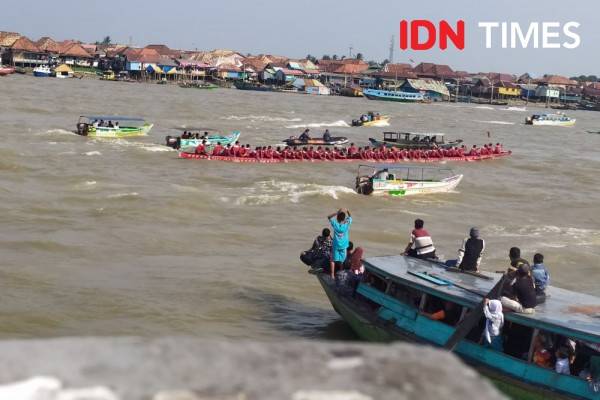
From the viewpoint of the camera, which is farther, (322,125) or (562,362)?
(322,125)

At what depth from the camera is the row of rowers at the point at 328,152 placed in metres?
31.5

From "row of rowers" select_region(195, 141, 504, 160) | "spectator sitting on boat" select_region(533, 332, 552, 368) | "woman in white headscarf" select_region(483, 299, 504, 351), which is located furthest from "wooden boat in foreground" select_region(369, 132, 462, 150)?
"spectator sitting on boat" select_region(533, 332, 552, 368)

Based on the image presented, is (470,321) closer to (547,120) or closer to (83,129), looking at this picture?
(83,129)

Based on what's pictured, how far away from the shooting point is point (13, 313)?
1226 centimetres

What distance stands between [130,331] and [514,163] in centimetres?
3071

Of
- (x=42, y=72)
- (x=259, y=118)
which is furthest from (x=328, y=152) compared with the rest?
(x=42, y=72)

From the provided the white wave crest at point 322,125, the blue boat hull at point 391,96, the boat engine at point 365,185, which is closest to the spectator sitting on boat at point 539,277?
the boat engine at point 365,185

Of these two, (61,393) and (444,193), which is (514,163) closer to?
(444,193)

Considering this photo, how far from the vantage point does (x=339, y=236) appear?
1129cm

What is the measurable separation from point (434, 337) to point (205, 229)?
10.6 metres

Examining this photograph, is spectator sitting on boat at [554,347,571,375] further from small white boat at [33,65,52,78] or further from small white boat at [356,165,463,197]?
small white boat at [33,65,52,78]

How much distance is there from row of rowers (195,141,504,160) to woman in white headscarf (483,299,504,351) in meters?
23.1

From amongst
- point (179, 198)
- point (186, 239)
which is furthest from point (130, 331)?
point (179, 198)

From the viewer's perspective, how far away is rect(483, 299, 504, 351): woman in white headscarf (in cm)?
850
